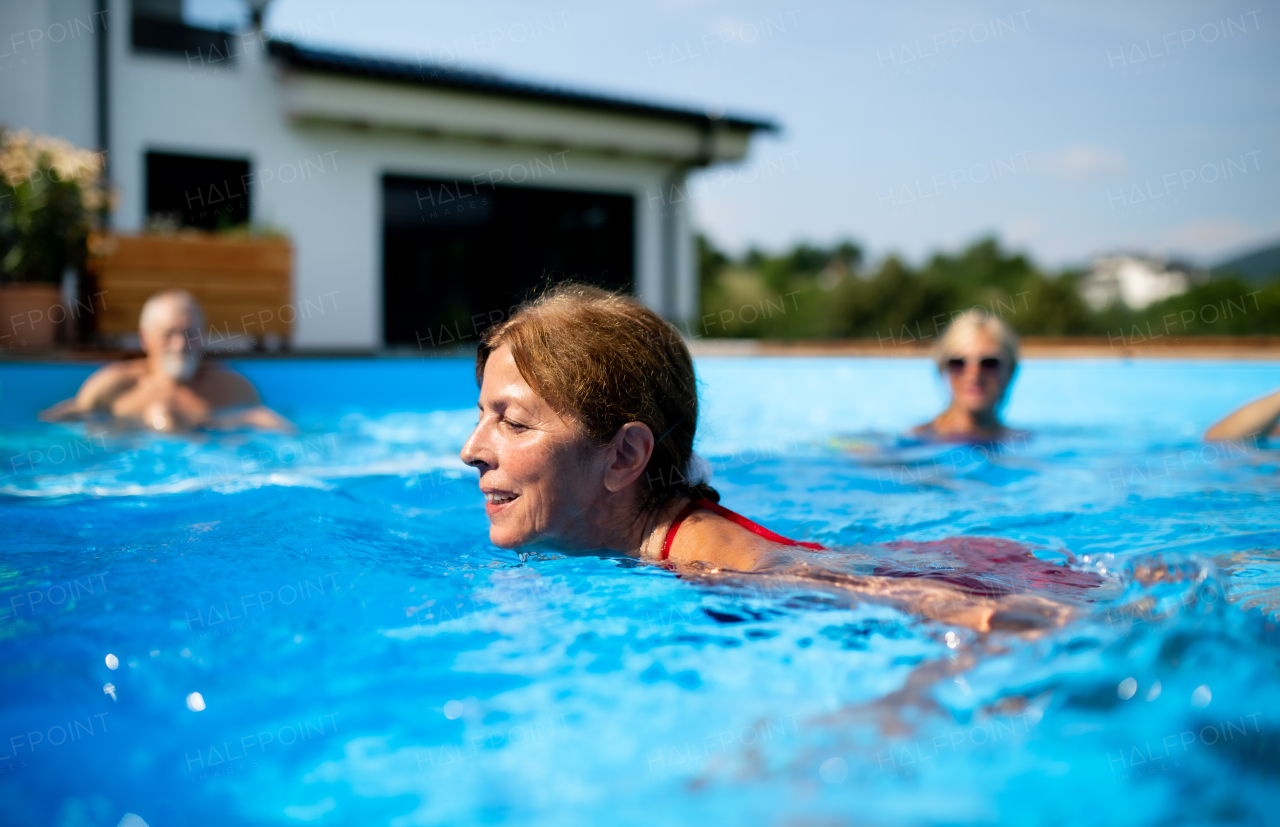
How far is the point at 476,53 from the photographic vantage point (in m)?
12.9

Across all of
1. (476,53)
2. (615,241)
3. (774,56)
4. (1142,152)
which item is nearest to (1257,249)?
(1142,152)

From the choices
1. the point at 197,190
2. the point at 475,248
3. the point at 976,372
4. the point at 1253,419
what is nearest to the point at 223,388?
the point at 976,372

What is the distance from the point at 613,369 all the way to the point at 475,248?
38.8 feet

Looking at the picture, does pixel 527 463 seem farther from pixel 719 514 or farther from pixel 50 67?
pixel 50 67

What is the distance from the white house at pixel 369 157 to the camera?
10547 mm

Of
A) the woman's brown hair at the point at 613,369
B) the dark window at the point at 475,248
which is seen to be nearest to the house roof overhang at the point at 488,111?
the dark window at the point at 475,248

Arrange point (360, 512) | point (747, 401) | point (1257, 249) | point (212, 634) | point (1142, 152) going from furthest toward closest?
point (1257, 249) → point (1142, 152) → point (747, 401) → point (360, 512) → point (212, 634)

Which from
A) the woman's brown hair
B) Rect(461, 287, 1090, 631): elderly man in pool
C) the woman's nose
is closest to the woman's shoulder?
Rect(461, 287, 1090, 631): elderly man in pool

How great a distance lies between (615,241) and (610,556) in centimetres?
1242

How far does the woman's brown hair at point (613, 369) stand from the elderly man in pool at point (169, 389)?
3.85m

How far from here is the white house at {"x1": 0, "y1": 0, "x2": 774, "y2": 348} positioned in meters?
10.5

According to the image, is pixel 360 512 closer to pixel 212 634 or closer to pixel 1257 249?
pixel 212 634

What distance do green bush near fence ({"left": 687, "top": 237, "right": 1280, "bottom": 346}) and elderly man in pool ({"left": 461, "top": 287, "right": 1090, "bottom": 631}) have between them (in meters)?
10.5

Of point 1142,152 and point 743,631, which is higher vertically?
point 1142,152
